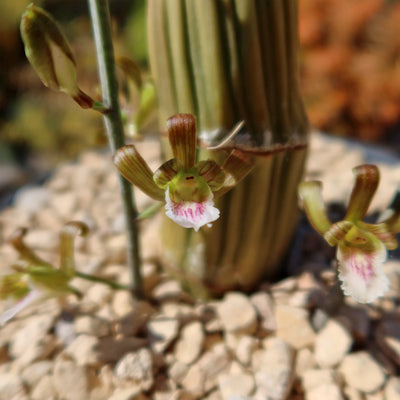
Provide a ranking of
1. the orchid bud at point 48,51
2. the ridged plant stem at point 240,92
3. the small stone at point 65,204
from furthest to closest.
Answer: the small stone at point 65,204, the ridged plant stem at point 240,92, the orchid bud at point 48,51

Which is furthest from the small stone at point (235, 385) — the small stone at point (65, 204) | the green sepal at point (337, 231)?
the small stone at point (65, 204)

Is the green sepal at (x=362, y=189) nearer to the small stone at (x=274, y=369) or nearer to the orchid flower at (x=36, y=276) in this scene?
the small stone at (x=274, y=369)

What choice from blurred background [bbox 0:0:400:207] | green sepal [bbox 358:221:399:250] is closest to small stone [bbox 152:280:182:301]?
green sepal [bbox 358:221:399:250]

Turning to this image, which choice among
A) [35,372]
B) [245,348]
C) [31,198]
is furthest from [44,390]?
[31,198]

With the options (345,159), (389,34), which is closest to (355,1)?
(389,34)

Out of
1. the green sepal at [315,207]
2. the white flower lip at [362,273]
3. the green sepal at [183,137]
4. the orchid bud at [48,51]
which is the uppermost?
the orchid bud at [48,51]

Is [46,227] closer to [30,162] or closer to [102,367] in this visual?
[102,367]

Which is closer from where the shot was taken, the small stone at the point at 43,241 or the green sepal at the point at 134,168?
the green sepal at the point at 134,168

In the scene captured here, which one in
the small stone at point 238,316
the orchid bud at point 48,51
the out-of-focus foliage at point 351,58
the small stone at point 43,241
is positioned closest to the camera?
the orchid bud at point 48,51

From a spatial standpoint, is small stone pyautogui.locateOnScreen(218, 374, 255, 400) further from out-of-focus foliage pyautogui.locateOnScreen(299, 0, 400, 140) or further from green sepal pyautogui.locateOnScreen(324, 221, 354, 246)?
out-of-focus foliage pyautogui.locateOnScreen(299, 0, 400, 140)
